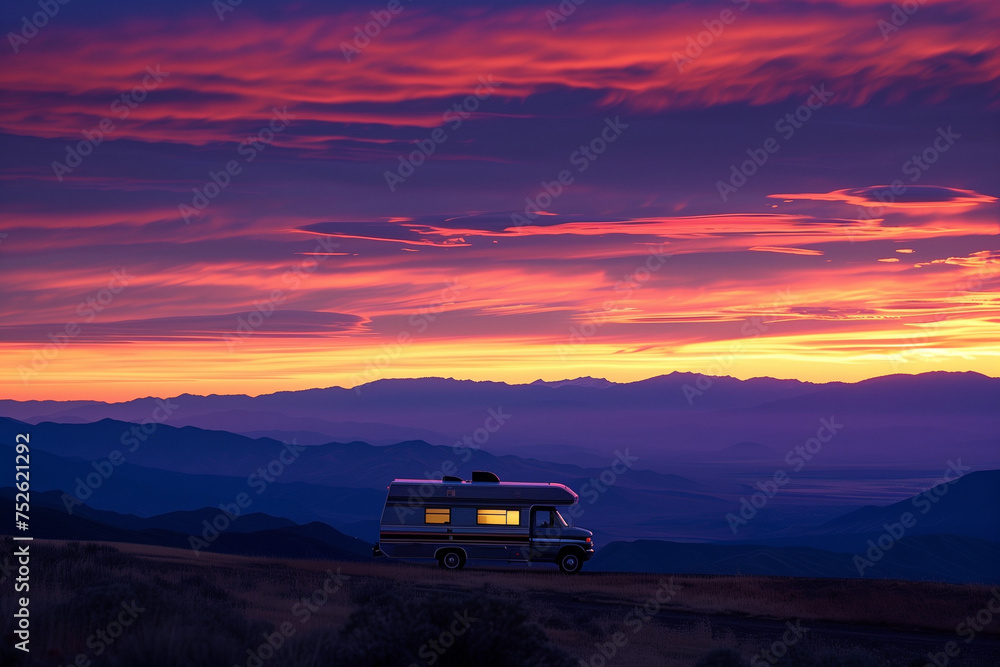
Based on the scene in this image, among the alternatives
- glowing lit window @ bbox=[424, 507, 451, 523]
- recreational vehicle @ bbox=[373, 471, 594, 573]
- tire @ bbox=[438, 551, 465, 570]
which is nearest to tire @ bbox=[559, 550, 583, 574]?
recreational vehicle @ bbox=[373, 471, 594, 573]

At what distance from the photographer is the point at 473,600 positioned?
42.0 feet

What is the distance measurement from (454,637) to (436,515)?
832 inches

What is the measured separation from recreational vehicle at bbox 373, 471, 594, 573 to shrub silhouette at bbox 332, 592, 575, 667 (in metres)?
20.4

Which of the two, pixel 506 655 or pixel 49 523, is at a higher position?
pixel 49 523

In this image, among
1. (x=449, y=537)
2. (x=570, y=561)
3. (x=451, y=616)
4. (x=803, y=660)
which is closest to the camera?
(x=451, y=616)

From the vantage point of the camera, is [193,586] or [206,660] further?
[193,586]

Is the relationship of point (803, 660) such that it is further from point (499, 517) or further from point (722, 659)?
point (499, 517)

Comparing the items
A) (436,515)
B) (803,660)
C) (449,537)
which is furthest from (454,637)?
(436,515)

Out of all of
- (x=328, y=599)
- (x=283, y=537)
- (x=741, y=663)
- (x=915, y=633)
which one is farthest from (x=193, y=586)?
(x=283, y=537)

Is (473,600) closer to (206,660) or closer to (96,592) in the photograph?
(206,660)

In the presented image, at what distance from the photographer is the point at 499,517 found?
33375mm

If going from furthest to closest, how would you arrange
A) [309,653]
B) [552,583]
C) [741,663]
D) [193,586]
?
[552,583] → [193,586] → [741,663] → [309,653]

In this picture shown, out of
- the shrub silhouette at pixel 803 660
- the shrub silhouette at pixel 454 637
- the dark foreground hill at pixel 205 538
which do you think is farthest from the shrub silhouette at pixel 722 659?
the dark foreground hill at pixel 205 538

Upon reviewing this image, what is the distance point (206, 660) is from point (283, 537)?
9765 centimetres
